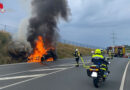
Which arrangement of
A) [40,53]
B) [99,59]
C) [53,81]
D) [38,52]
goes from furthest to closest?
[38,52], [40,53], [53,81], [99,59]

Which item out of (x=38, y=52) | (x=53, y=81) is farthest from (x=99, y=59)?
(x=38, y=52)

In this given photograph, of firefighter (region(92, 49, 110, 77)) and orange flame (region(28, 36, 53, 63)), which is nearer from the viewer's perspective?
firefighter (region(92, 49, 110, 77))

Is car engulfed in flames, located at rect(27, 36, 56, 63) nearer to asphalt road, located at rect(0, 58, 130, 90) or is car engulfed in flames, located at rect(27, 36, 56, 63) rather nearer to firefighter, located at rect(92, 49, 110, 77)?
asphalt road, located at rect(0, 58, 130, 90)

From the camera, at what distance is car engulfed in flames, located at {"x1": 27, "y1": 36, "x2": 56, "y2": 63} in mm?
23828

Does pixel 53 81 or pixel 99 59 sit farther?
pixel 53 81

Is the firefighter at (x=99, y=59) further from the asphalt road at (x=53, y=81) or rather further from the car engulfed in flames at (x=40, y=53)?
the car engulfed in flames at (x=40, y=53)

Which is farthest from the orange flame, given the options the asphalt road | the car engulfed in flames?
the asphalt road

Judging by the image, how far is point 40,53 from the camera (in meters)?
25.0

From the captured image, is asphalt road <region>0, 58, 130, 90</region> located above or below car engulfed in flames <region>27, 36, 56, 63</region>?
below

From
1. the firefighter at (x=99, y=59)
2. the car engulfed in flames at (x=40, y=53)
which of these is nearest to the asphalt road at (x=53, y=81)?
the firefighter at (x=99, y=59)

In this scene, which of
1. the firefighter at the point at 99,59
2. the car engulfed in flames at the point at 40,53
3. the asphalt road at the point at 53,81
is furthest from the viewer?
the car engulfed in flames at the point at 40,53

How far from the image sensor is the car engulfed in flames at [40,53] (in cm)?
2383

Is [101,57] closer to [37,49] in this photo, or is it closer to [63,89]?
[63,89]

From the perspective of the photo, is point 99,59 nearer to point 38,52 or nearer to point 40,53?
→ point 40,53
